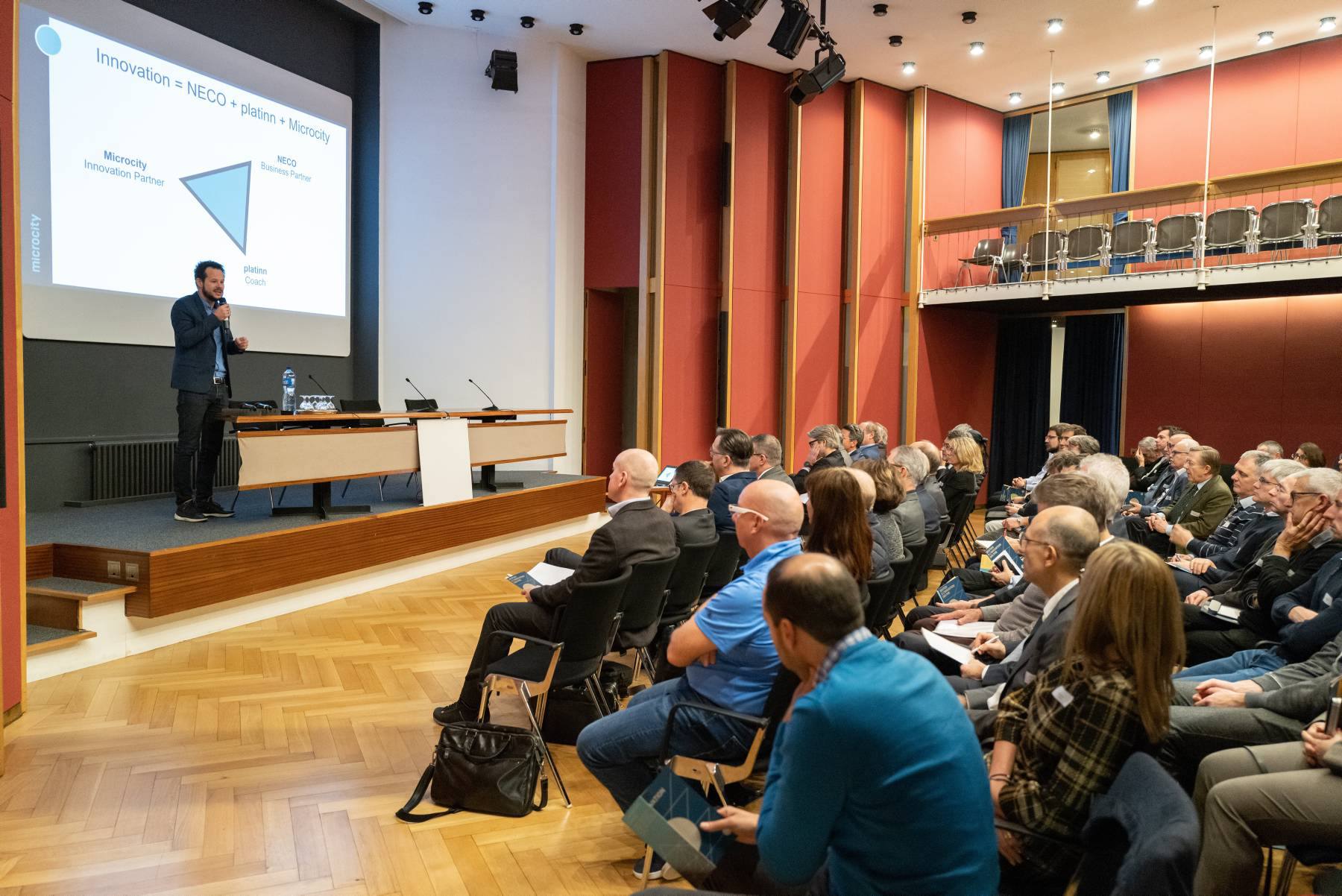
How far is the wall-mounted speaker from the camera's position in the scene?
370 inches

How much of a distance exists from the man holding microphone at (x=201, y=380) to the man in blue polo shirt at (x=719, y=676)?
405cm

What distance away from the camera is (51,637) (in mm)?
4320

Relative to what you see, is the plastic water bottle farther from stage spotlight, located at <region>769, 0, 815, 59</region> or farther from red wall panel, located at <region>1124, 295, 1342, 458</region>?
red wall panel, located at <region>1124, 295, 1342, 458</region>

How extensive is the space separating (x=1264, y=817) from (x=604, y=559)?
81.0 inches

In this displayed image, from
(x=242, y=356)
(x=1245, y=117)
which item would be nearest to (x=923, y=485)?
(x=242, y=356)

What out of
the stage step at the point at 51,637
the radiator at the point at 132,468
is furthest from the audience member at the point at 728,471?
the radiator at the point at 132,468

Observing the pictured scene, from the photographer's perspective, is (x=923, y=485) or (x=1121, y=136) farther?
(x=1121, y=136)

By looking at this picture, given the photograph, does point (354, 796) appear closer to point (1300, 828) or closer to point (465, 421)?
point (1300, 828)

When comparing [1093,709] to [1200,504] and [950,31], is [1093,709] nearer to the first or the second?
[1200,504]

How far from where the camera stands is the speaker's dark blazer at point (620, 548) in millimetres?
3334

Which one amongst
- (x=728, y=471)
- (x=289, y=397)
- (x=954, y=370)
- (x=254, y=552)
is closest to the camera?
(x=728, y=471)

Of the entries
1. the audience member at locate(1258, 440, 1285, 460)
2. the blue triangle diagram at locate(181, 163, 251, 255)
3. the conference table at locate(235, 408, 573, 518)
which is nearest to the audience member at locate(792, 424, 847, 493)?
the audience member at locate(1258, 440, 1285, 460)

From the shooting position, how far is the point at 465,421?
7.12m

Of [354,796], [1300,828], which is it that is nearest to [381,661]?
[354,796]
